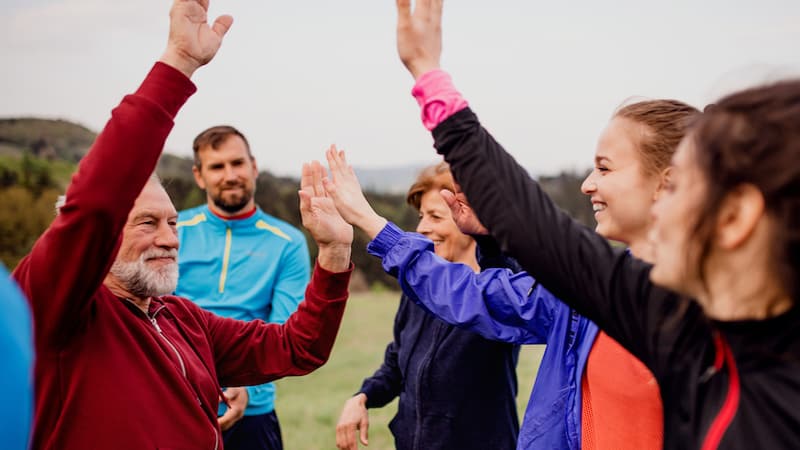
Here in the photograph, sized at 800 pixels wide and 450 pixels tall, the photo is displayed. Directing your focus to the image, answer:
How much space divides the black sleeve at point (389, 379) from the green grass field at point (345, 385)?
2.82 metres

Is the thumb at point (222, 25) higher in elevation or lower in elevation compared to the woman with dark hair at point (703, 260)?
higher

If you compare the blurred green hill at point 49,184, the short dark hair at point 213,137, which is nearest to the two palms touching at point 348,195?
the short dark hair at point 213,137

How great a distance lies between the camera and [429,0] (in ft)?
5.48

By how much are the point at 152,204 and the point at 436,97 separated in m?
1.35

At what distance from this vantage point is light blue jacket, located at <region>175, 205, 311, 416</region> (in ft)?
15.9

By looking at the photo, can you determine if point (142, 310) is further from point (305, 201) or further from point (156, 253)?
point (305, 201)

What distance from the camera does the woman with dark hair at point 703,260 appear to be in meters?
1.27

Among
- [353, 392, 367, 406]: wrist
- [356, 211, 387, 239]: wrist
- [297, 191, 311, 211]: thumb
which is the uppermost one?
[297, 191, 311, 211]: thumb

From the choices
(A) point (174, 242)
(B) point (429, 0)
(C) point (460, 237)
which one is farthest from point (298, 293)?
(B) point (429, 0)

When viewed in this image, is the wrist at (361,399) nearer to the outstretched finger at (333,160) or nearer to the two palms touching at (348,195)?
the two palms touching at (348,195)

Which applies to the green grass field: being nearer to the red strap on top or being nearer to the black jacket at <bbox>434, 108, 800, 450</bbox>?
the black jacket at <bbox>434, 108, 800, 450</bbox>

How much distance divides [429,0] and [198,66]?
26.1 inches

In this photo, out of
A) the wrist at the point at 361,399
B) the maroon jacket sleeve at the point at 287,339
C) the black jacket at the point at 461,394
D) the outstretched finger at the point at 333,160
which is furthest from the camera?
the wrist at the point at 361,399

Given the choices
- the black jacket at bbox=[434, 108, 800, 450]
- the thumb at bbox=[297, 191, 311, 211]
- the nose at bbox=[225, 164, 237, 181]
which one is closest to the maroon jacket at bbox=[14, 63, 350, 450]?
the thumb at bbox=[297, 191, 311, 211]
